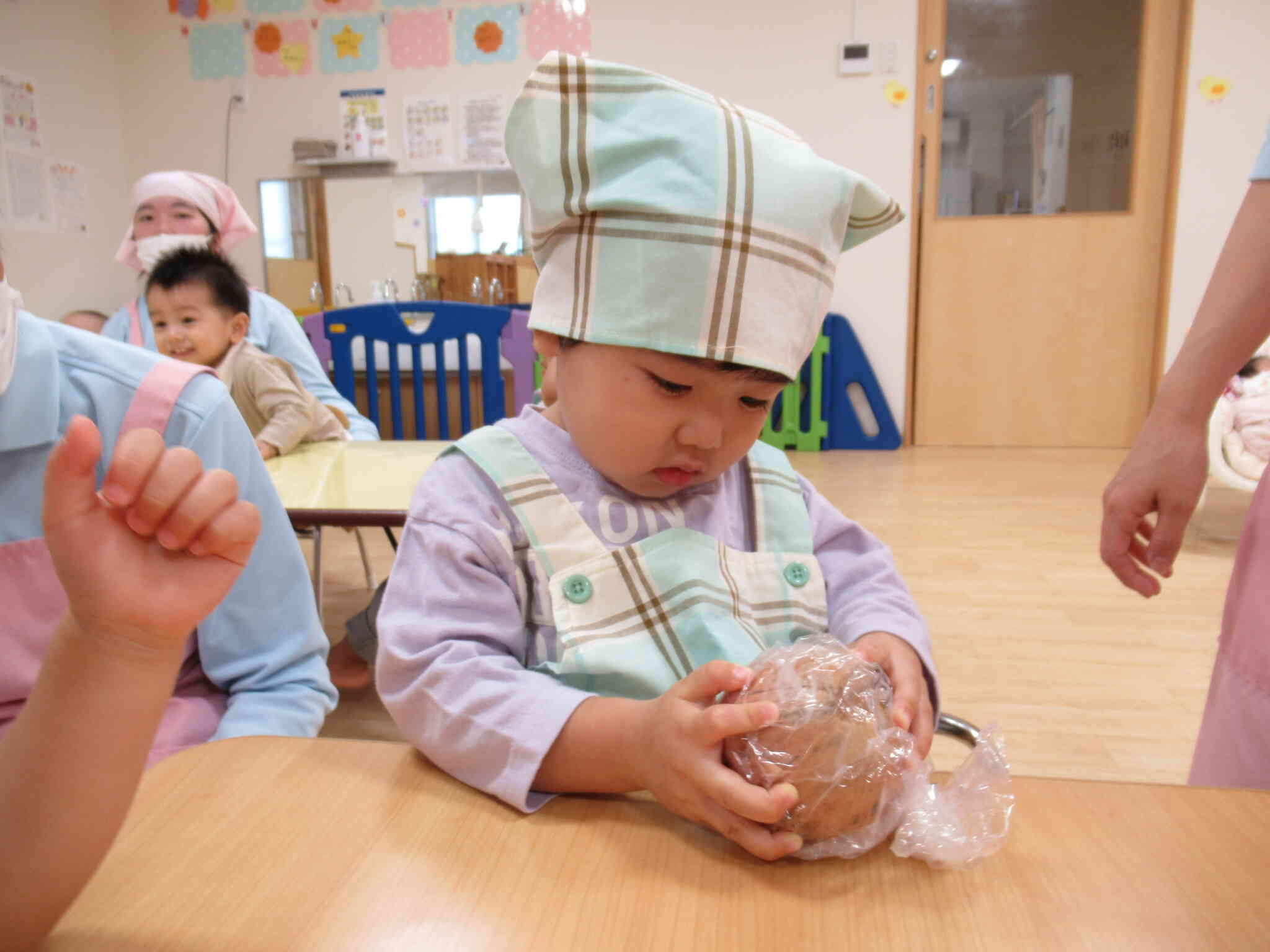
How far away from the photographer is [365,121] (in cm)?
527

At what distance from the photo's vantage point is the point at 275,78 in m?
5.31

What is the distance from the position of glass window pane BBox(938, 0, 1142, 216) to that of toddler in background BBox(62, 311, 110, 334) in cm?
448

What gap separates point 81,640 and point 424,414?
2185mm

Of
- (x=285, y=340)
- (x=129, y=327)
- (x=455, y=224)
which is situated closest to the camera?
(x=129, y=327)

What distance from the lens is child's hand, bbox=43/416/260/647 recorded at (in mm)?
400

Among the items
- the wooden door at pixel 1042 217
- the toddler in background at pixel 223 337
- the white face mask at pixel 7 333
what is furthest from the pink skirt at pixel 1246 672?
the wooden door at pixel 1042 217

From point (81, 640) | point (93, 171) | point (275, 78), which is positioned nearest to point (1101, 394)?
point (275, 78)

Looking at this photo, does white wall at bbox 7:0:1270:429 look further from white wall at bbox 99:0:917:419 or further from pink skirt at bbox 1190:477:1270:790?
pink skirt at bbox 1190:477:1270:790

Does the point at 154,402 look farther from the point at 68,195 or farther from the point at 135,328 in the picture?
the point at 68,195

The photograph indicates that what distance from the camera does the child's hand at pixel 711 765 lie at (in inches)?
18.2

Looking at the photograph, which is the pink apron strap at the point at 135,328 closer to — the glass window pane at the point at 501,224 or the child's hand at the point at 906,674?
the child's hand at the point at 906,674

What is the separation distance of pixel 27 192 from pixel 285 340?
9.84ft

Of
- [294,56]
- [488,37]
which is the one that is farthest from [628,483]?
[294,56]

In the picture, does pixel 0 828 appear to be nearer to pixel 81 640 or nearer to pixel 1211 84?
pixel 81 640
